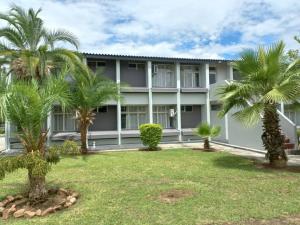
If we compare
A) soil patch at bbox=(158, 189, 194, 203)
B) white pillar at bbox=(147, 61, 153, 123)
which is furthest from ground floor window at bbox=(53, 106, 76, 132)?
soil patch at bbox=(158, 189, 194, 203)

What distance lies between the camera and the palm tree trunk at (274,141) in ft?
40.2

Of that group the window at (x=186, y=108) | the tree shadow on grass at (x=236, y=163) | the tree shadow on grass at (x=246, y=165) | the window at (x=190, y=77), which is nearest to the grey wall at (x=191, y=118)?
the window at (x=186, y=108)

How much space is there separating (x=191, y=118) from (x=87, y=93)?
10.8m

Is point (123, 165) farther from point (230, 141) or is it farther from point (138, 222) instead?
point (230, 141)

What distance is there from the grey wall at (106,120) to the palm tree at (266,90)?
1125cm

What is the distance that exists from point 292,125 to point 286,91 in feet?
Result: 19.8

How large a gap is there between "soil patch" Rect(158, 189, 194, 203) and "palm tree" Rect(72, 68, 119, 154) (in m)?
8.96

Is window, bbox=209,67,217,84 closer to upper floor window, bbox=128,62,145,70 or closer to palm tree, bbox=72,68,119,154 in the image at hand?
upper floor window, bbox=128,62,145,70

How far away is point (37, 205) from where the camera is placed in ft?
24.5

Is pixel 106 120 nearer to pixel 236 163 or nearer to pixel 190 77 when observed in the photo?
pixel 190 77

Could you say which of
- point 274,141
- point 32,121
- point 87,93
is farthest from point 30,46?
point 274,141

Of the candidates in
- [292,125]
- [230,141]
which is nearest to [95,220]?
[292,125]

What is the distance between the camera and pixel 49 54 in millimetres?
15320

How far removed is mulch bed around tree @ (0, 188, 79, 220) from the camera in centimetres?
692
